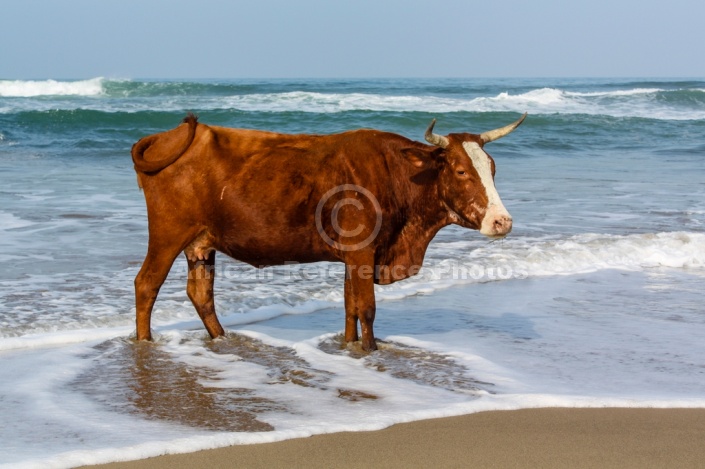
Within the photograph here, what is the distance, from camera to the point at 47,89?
5097 cm

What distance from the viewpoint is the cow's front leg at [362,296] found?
247 inches

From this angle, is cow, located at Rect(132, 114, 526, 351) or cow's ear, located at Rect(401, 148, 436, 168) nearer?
cow, located at Rect(132, 114, 526, 351)

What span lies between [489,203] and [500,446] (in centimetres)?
197

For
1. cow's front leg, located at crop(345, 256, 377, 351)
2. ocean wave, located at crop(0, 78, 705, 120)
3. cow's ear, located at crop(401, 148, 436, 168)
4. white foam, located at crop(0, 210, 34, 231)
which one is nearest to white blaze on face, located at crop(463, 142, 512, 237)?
cow's ear, located at crop(401, 148, 436, 168)

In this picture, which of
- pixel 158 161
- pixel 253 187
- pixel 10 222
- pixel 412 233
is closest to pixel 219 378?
pixel 253 187

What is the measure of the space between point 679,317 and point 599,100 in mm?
36627

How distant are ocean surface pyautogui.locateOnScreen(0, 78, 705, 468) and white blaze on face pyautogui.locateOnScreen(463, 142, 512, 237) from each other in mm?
895

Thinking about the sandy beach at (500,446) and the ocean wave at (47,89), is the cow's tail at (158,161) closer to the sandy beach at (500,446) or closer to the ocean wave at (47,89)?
the sandy beach at (500,446)

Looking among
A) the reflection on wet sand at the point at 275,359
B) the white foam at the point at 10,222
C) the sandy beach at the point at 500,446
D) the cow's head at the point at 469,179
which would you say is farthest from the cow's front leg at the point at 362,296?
the white foam at the point at 10,222

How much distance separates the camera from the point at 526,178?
56.3 feet

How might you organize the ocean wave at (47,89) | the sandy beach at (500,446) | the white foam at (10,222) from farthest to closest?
the ocean wave at (47,89) < the white foam at (10,222) < the sandy beach at (500,446)

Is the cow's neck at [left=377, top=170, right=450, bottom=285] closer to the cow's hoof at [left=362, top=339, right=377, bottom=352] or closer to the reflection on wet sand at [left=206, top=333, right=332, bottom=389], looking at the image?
the cow's hoof at [left=362, top=339, right=377, bottom=352]

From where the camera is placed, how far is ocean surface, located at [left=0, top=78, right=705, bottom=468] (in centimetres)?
504

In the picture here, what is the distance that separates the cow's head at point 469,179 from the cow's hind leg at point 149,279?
72.8 inches
